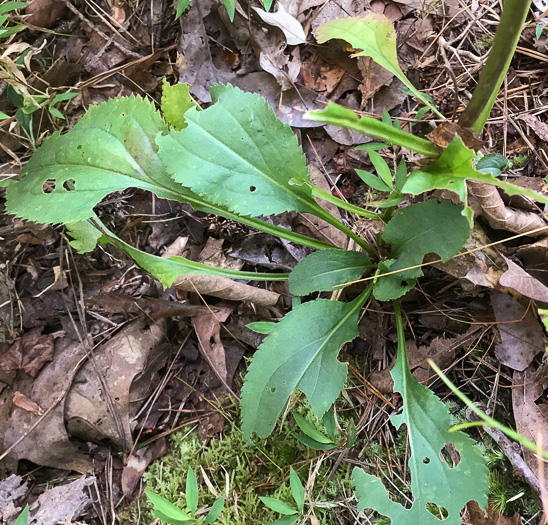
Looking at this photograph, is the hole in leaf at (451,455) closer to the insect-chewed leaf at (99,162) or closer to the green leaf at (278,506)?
the green leaf at (278,506)

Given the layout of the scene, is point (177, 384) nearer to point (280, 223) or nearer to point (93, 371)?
point (93, 371)

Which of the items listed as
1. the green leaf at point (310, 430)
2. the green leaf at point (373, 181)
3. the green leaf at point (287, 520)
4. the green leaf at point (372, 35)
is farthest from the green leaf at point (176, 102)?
the green leaf at point (287, 520)

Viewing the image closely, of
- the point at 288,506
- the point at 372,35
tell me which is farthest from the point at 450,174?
the point at 288,506

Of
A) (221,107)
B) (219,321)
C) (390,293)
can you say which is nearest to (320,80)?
(221,107)

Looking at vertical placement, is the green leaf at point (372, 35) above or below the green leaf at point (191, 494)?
above

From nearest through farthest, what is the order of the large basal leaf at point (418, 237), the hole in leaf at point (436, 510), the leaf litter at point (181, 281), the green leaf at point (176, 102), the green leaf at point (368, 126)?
the green leaf at point (368, 126), the large basal leaf at point (418, 237), the hole in leaf at point (436, 510), the green leaf at point (176, 102), the leaf litter at point (181, 281)

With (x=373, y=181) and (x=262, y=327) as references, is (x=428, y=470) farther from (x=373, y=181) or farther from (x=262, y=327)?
(x=373, y=181)

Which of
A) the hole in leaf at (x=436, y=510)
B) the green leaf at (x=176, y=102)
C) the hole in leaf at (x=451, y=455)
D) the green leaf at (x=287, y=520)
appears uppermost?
the green leaf at (x=176, y=102)
